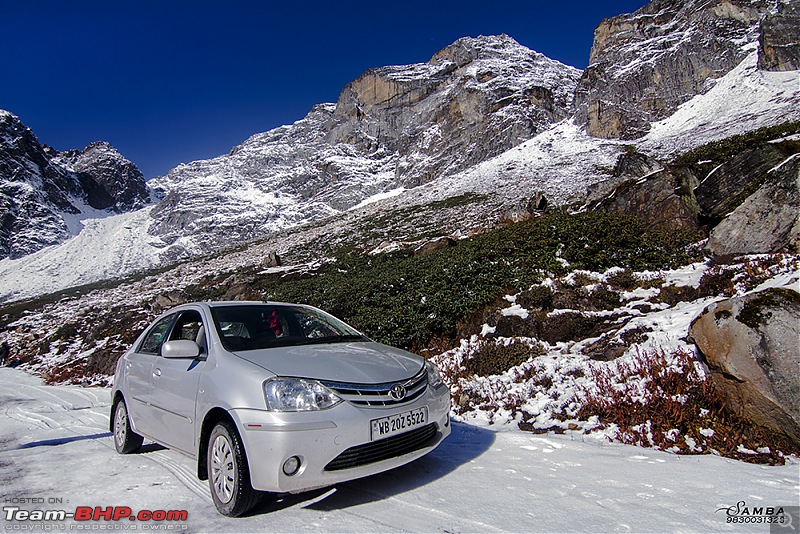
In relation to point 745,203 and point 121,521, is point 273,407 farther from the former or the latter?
point 745,203

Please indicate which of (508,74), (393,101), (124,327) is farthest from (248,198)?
(124,327)

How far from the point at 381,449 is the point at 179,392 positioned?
6.55 ft

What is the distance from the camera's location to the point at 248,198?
198 m

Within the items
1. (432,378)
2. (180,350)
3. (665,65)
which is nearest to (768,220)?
(432,378)

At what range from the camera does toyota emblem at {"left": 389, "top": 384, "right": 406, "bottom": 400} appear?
11.5 ft

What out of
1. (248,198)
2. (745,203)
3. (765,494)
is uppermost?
(248,198)

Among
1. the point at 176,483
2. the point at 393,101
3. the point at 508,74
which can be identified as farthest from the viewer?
the point at 393,101

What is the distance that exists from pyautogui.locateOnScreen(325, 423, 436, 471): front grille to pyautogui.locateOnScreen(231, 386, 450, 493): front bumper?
28mm

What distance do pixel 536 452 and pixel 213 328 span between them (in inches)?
137

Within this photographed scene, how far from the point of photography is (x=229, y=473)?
11.1 feet

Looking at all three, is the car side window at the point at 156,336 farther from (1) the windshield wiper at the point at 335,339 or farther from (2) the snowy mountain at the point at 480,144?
(2) the snowy mountain at the point at 480,144

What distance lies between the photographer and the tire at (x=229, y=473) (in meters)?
3.21

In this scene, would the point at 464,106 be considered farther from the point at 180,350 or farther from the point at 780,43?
Result: the point at 180,350

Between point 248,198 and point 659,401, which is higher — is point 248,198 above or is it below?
above
